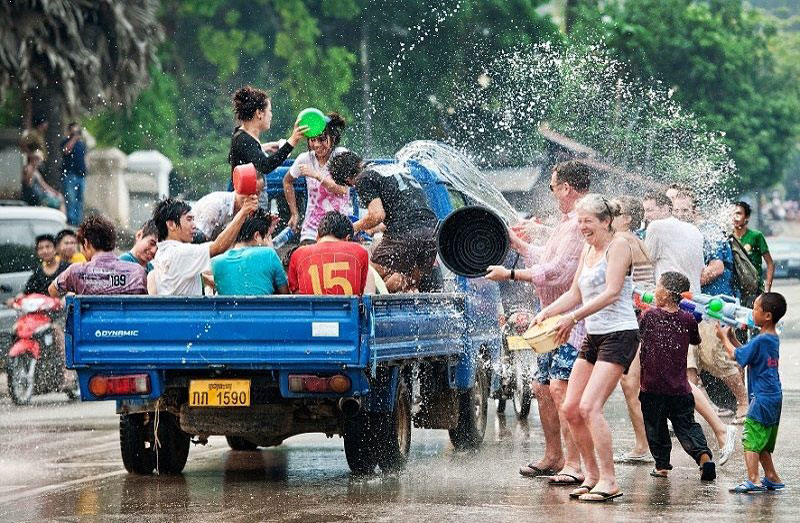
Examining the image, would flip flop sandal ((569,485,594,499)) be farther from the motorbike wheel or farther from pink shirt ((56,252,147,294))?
the motorbike wheel

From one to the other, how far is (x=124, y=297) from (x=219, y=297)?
60 cm

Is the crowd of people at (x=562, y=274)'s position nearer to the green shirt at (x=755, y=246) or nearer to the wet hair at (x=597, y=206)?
the wet hair at (x=597, y=206)

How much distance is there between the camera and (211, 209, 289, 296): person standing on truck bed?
11.2m

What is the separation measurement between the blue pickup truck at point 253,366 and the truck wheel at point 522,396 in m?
3.71

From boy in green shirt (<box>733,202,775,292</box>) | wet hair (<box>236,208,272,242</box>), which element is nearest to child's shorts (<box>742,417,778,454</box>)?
wet hair (<box>236,208,272,242</box>)

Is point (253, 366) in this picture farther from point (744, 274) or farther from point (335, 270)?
point (744, 274)

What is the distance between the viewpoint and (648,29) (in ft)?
176

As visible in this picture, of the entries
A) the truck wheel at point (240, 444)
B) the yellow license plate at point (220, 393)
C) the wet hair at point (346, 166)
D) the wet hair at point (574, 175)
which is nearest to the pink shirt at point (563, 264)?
the wet hair at point (574, 175)

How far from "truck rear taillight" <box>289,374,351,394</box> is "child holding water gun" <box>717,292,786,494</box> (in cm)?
228

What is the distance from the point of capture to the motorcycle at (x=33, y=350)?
18.5 metres

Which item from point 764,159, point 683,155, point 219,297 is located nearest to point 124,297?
point 219,297

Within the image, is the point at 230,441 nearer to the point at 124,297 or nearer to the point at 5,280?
the point at 124,297

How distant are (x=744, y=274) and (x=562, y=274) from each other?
5188 millimetres

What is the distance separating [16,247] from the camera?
2055cm
